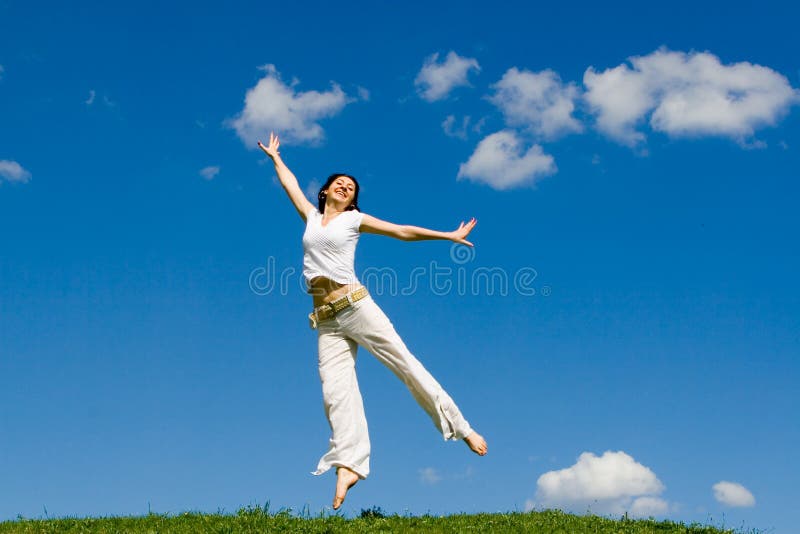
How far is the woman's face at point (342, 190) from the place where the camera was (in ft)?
36.0

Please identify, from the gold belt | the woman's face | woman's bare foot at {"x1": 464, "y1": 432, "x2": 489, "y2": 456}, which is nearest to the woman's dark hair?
the woman's face

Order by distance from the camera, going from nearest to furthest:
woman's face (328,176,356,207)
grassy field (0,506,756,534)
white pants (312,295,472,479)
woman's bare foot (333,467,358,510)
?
grassy field (0,506,756,534) → woman's bare foot (333,467,358,510) → white pants (312,295,472,479) → woman's face (328,176,356,207)

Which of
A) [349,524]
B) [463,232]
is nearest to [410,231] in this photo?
[463,232]

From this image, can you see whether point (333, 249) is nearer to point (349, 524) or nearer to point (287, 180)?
point (287, 180)

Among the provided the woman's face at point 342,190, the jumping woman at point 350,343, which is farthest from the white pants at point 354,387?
the woman's face at point 342,190

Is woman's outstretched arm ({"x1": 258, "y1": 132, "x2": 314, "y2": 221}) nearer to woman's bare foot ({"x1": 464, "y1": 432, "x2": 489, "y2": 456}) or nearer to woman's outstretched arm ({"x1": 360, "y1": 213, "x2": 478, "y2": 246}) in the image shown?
woman's outstretched arm ({"x1": 360, "y1": 213, "x2": 478, "y2": 246})

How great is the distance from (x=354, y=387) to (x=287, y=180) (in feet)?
9.94

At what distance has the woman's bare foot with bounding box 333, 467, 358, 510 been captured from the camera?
1022cm

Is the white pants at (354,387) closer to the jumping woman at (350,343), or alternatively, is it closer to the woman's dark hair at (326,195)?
the jumping woman at (350,343)

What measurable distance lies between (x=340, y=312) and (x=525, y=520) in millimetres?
3413

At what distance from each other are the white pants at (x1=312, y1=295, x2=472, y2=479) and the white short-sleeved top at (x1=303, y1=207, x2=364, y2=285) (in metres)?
0.45

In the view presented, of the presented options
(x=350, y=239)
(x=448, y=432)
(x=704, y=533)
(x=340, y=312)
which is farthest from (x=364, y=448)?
(x=704, y=533)

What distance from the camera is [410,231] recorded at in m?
10.5

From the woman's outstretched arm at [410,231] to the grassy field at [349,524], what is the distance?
340cm
